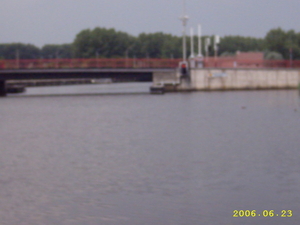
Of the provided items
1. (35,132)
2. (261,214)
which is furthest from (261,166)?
(35,132)

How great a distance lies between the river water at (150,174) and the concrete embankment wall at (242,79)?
38.8m

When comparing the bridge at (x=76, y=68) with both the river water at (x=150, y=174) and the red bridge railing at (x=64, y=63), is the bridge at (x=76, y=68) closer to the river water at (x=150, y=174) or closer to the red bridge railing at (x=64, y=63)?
the red bridge railing at (x=64, y=63)

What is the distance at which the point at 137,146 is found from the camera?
1920 centimetres

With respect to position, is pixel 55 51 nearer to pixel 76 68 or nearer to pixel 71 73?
pixel 71 73

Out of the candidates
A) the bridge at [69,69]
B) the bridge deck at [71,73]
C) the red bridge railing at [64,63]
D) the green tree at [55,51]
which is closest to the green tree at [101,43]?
the green tree at [55,51]

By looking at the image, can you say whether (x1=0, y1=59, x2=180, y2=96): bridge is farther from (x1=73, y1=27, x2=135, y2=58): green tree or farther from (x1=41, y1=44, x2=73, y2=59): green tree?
(x1=41, y1=44, x2=73, y2=59): green tree

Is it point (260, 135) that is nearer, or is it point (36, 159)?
point (36, 159)

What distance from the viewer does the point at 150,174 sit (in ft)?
45.4

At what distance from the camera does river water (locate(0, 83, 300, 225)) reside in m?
10.2

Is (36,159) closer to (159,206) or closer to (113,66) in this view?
(159,206)

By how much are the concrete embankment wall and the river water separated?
1528 inches

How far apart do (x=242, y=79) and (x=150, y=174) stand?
5430 centimetres

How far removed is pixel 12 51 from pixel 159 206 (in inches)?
6751

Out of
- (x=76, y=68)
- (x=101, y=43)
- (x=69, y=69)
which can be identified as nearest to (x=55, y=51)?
(x=101, y=43)
